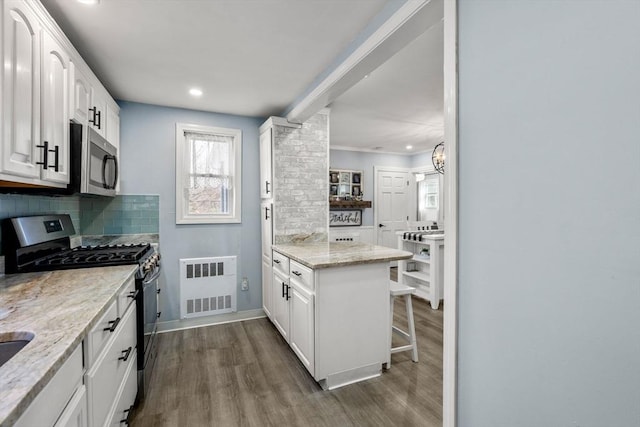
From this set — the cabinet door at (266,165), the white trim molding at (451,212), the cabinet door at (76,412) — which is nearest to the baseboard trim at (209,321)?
the cabinet door at (266,165)

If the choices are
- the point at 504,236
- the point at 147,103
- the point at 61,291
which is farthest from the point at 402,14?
the point at 147,103

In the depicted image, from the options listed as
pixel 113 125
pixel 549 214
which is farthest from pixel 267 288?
pixel 549 214

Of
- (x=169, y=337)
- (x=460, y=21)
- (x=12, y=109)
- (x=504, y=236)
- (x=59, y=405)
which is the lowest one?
(x=169, y=337)

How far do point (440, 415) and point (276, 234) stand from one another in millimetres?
2107

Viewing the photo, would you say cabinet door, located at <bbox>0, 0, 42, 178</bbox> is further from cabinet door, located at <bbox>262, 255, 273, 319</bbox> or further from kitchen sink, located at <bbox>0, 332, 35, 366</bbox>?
cabinet door, located at <bbox>262, 255, 273, 319</bbox>

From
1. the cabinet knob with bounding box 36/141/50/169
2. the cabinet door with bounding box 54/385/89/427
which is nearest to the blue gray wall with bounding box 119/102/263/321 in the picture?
the cabinet knob with bounding box 36/141/50/169

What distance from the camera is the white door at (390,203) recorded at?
6424mm

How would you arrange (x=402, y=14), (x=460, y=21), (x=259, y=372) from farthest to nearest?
(x=259, y=372) < (x=402, y=14) < (x=460, y=21)

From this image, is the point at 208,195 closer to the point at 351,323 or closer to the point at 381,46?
the point at 351,323

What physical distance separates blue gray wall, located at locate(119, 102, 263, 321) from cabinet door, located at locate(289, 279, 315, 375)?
4.11ft

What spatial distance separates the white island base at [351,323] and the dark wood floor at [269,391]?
12cm

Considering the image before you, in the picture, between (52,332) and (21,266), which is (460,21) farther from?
(21,266)

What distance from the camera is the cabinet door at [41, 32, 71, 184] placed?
151 cm

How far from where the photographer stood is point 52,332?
0.92 metres
